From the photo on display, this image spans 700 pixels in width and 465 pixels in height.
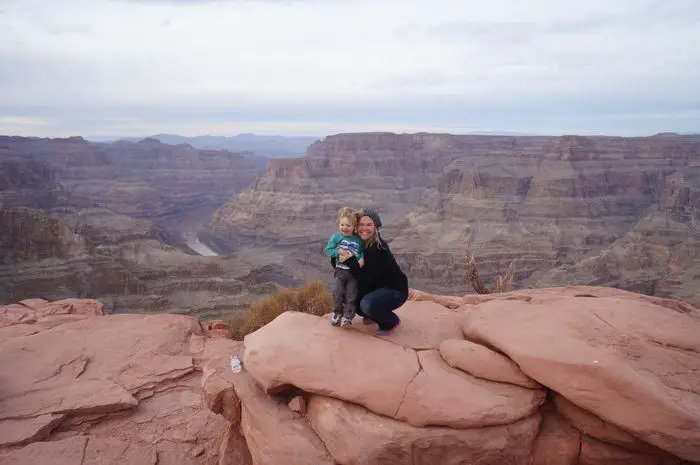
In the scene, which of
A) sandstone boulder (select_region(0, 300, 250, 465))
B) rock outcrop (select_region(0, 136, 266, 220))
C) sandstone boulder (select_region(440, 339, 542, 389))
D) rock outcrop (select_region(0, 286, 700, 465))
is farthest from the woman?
rock outcrop (select_region(0, 136, 266, 220))

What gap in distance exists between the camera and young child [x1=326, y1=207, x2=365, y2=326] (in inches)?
218

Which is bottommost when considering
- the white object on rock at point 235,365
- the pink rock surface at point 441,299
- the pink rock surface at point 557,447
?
the pink rock surface at point 557,447

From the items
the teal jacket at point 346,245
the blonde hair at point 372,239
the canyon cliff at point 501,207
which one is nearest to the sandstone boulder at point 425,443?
the teal jacket at point 346,245

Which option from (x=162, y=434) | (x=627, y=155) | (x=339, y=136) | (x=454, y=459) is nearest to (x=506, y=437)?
(x=454, y=459)

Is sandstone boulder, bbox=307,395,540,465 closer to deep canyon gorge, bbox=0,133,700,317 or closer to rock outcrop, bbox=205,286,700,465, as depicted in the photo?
rock outcrop, bbox=205,286,700,465

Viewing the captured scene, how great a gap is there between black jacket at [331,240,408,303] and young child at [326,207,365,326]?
8 centimetres

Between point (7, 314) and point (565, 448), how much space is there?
12.8 meters

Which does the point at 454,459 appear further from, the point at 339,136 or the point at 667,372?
the point at 339,136

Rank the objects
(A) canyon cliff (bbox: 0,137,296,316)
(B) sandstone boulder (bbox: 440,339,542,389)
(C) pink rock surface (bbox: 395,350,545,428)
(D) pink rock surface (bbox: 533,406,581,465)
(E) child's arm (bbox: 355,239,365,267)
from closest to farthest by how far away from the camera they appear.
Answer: (C) pink rock surface (bbox: 395,350,545,428)
(D) pink rock surface (bbox: 533,406,581,465)
(B) sandstone boulder (bbox: 440,339,542,389)
(E) child's arm (bbox: 355,239,365,267)
(A) canyon cliff (bbox: 0,137,296,316)

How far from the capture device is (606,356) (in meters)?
4.70

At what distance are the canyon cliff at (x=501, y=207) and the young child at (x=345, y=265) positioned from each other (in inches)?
1584

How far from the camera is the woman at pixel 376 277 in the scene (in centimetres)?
562

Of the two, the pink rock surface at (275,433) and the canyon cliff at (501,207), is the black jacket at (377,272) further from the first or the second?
the canyon cliff at (501,207)

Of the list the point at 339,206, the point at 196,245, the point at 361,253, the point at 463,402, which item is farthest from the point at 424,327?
the point at 196,245
